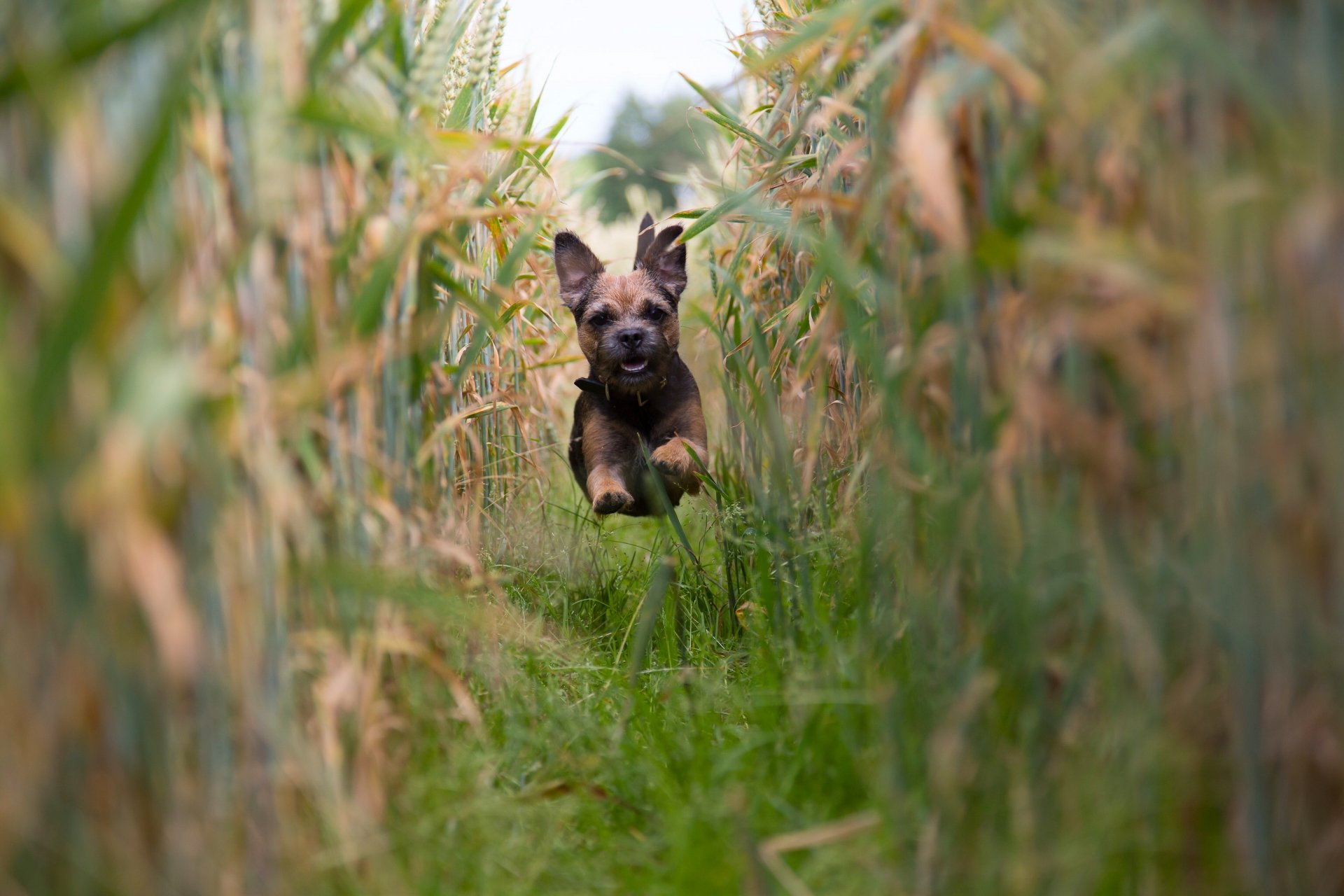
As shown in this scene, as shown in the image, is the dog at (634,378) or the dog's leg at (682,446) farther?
the dog at (634,378)

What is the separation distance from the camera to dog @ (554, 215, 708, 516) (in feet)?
16.0

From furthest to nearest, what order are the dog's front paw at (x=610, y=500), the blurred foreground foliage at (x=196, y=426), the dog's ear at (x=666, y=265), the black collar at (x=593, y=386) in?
the dog's ear at (x=666, y=265) → the black collar at (x=593, y=386) → the dog's front paw at (x=610, y=500) → the blurred foreground foliage at (x=196, y=426)

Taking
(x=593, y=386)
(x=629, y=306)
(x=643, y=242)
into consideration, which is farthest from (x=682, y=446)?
(x=643, y=242)

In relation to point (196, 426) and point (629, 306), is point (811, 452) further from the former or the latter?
point (629, 306)

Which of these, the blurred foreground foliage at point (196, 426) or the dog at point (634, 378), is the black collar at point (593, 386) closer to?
the dog at point (634, 378)

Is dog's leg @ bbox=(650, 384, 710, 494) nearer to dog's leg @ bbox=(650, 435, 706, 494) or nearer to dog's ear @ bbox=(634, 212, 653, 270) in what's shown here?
dog's leg @ bbox=(650, 435, 706, 494)

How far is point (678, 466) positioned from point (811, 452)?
229 centimetres

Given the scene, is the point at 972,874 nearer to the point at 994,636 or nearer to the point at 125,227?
the point at 994,636

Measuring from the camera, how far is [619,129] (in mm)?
49875

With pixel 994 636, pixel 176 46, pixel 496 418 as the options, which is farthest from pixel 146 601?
pixel 496 418

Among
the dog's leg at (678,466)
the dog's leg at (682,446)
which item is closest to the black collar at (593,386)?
the dog's leg at (682,446)

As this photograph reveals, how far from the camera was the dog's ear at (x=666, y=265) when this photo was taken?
5.63 meters

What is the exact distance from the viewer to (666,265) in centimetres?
569

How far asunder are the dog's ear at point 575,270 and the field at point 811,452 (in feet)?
10.8
